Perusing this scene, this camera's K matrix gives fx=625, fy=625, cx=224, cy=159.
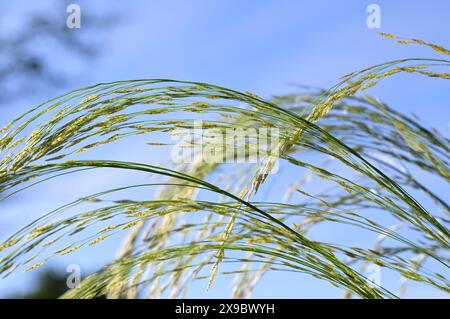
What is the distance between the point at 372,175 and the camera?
101 centimetres

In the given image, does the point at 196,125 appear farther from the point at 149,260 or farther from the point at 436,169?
the point at 436,169

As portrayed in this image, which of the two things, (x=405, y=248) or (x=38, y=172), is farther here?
(x=405, y=248)

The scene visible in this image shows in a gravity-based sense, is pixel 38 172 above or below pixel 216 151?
below

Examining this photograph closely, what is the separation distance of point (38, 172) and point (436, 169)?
785 mm

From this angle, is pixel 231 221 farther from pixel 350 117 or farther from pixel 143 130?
pixel 350 117

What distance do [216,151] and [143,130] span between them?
0.38 meters

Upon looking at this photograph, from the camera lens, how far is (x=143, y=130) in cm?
108

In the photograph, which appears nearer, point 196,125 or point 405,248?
point 196,125

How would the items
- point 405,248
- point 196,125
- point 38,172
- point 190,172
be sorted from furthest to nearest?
point 190,172 → point 405,248 → point 196,125 → point 38,172

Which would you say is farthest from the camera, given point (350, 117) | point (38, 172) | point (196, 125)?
point (350, 117)

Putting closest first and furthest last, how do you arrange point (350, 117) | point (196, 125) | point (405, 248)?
point (196, 125) < point (405, 248) < point (350, 117)
